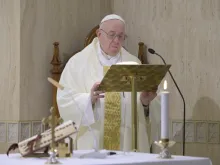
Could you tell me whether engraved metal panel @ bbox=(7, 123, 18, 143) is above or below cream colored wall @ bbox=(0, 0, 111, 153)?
below

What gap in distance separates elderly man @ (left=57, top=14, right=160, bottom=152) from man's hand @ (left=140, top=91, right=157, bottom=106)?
7cm

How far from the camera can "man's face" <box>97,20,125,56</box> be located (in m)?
5.68

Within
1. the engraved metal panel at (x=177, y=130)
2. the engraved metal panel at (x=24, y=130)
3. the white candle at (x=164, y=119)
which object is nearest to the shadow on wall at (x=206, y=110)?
the engraved metal panel at (x=177, y=130)

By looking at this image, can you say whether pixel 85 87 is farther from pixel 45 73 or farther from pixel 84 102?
pixel 45 73

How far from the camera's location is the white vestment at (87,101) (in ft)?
17.8

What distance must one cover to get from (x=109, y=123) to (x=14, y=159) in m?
2.36

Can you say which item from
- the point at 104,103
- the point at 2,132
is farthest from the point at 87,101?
the point at 2,132

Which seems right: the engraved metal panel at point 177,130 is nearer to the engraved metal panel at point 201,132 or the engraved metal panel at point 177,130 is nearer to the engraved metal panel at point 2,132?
the engraved metal panel at point 201,132

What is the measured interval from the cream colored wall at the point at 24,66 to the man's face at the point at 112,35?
1121 millimetres

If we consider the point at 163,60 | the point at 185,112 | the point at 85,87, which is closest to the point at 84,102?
the point at 85,87

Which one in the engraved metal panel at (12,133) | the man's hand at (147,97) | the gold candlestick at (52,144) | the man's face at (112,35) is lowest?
the engraved metal panel at (12,133)

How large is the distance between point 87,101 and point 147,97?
0.55 metres

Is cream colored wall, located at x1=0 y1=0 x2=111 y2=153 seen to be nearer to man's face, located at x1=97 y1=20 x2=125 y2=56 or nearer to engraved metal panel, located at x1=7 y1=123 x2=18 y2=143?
engraved metal panel, located at x1=7 y1=123 x2=18 y2=143

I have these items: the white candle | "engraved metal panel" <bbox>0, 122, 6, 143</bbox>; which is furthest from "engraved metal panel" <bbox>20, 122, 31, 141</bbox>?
A: the white candle
